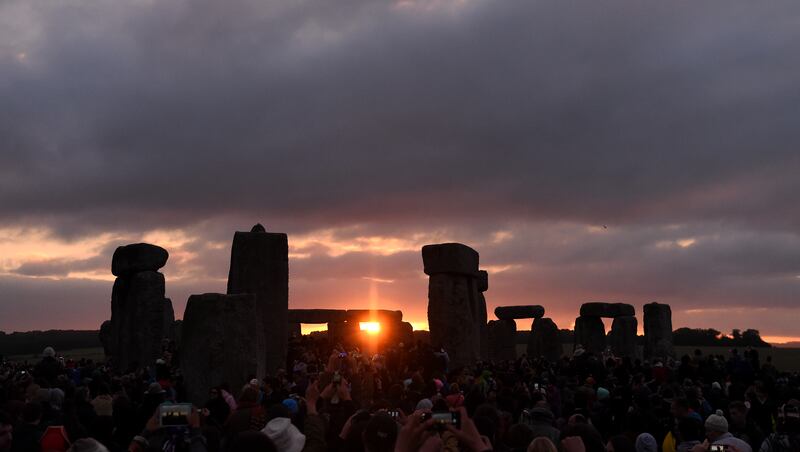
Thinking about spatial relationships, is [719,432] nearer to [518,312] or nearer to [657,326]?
[657,326]

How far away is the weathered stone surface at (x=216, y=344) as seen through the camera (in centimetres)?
1345

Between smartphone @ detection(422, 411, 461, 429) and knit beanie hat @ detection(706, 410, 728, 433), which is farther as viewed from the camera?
knit beanie hat @ detection(706, 410, 728, 433)

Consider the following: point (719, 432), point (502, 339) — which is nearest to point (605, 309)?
point (502, 339)

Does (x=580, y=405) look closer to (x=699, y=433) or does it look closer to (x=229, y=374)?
(x=699, y=433)

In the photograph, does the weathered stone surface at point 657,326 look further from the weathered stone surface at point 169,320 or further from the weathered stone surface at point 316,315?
the weathered stone surface at point 169,320

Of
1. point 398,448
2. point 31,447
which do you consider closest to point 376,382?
point 31,447

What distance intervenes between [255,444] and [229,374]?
392 inches

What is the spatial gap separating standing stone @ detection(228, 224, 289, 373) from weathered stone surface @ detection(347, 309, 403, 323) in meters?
25.1

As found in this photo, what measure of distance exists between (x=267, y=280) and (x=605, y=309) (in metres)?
19.8

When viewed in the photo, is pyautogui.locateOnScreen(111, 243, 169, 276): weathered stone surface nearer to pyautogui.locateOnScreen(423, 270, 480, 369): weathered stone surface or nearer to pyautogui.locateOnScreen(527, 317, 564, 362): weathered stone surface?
pyautogui.locateOnScreen(423, 270, 480, 369): weathered stone surface

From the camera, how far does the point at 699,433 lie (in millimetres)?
7043

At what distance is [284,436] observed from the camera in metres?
5.48

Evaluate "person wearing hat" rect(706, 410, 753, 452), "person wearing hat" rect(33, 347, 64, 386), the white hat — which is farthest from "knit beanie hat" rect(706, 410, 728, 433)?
"person wearing hat" rect(33, 347, 64, 386)

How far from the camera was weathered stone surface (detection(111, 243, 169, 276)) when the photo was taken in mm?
20766
